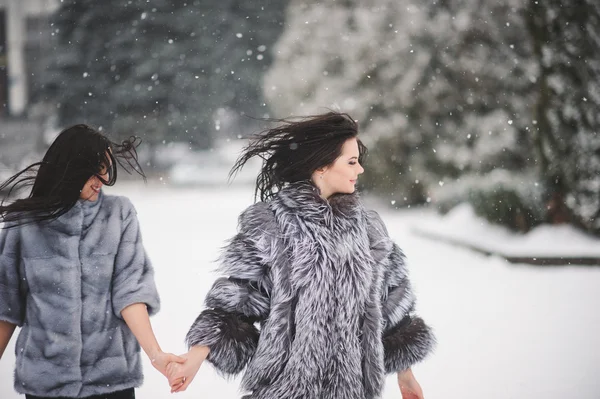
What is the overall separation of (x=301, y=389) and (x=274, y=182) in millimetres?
754

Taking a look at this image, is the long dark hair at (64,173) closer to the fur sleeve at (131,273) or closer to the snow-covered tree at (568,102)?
the fur sleeve at (131,273)

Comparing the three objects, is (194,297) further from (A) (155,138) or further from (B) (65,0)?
(B) (65,0)

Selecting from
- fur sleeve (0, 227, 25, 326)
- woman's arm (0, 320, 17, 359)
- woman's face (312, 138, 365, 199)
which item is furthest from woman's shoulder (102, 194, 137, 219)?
woman's face (312, 138, 365, 199)

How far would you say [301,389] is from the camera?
208 centimetres

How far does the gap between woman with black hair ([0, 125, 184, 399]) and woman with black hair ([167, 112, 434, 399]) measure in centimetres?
33

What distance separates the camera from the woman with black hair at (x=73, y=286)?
7.38 ft

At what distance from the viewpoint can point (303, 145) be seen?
2.33 meters

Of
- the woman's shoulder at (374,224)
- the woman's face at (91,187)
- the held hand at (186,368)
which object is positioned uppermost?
the woman's face at (91,187)

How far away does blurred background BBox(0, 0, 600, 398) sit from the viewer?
6.68 meters

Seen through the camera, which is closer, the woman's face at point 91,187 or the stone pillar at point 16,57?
the woman's face at point 91,187

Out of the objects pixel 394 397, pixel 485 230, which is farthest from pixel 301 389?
pixel 485 230

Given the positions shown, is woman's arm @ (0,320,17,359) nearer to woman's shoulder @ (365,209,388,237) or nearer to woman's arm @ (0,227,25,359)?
woman's arm @ (0,227,25,359)

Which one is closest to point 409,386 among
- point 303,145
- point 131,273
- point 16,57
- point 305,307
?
point 305,307

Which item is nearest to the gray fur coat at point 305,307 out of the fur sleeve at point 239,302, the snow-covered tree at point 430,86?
the fur sleeve at point 239,302
